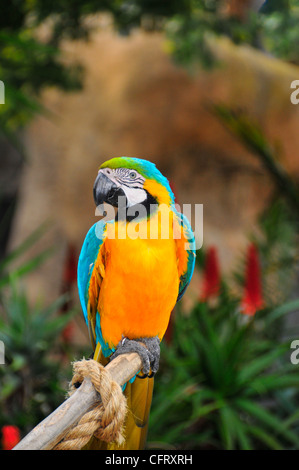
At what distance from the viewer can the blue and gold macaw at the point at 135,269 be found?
0.40 m

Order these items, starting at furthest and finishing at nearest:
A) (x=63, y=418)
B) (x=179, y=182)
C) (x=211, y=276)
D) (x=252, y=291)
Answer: (x=179, y=182), (x=211, y=276), (x=252, y=291), (x=63, y=418)

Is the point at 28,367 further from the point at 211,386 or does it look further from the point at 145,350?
the point at 145,350

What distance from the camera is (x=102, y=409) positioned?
390mm

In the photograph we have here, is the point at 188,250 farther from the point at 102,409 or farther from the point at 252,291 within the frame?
the point at 252,291

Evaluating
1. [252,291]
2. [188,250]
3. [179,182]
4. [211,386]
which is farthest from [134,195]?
[179,182]

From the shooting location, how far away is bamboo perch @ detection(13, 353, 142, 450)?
1.14ft

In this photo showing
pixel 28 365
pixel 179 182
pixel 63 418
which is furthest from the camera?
pixel 179 182

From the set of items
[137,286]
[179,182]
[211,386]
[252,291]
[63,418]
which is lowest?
[63,418]

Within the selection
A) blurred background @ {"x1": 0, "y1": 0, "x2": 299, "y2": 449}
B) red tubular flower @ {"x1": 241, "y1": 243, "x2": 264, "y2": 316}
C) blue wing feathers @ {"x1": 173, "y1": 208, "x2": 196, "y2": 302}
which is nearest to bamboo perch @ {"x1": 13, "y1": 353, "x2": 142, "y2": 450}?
blue wing feathers @ {"x1": 173, "y1": 208, "x2": 196, "y2": 302}

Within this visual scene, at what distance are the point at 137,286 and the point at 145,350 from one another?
72mm

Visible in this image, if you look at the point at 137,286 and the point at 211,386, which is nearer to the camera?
the point at 137,286

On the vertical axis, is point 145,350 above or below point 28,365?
below

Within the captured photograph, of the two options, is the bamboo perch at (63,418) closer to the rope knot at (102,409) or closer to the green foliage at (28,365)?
the rope knot at (102,409)

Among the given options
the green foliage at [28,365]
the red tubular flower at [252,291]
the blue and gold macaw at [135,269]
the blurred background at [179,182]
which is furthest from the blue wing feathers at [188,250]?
the green foliage at [28,365]
